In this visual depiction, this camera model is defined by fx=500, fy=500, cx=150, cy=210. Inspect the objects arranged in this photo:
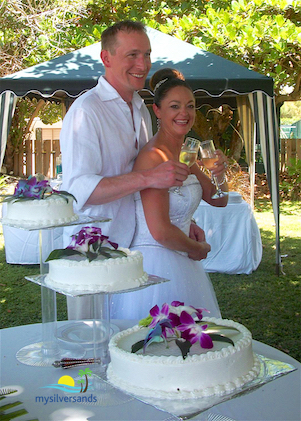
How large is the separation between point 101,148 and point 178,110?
0.47 meters

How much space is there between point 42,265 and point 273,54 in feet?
36.2

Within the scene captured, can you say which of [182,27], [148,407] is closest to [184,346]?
[148,407]

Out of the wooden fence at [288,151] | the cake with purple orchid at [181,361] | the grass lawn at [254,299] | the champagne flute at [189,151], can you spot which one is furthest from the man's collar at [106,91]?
the wooden fence at [288,151]

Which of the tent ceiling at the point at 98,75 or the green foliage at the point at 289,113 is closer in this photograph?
the tent ceiling at the point at 98,75

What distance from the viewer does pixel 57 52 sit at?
1345 centimetres

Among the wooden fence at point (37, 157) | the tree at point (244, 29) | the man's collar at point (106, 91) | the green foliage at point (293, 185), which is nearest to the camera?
the man's collar at point (106, 91)

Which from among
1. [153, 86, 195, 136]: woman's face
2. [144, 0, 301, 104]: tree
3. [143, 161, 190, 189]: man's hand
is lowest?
[143, 161, 190, 189]: man's hand

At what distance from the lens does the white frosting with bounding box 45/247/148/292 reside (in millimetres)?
1686

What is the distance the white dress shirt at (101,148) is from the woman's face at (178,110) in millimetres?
177

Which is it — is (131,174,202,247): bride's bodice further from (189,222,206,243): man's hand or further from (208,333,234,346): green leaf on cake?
(208,333,234,346): green leaf on cake

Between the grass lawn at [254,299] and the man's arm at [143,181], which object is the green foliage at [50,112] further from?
the man's arm at [143,181]

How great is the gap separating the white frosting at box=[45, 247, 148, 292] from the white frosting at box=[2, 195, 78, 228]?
0.34m

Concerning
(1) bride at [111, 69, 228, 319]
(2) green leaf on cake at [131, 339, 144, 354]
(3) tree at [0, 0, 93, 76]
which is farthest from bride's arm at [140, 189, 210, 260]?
(3) tree at [0, 0, 93, 76]

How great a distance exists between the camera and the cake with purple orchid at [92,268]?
169cm
